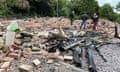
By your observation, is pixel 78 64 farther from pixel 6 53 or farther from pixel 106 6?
pixel 106 6

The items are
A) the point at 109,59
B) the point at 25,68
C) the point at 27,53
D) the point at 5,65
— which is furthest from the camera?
the point at 109,59

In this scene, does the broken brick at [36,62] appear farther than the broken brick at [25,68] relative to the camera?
Yes

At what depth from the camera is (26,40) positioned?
978 cm

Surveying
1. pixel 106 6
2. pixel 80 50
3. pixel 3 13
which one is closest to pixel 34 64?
pixel 80 50

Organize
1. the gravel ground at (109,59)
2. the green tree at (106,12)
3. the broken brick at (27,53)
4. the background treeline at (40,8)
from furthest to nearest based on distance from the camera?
the green tree at (106,12) → the background treeline at (40,8) → the broken brick at (27,53) → the gravel ground at (109,59)

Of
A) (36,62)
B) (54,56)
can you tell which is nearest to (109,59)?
(54,56)

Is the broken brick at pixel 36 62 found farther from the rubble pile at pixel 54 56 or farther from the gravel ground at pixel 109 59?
the gravel ground at pixel 109 59

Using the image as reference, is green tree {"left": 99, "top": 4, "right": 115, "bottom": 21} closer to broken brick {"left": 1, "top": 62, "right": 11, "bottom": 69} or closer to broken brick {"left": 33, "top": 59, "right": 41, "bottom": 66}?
broken brick {"left": 33, "top": 59, "right": 41, "bottom": 66}

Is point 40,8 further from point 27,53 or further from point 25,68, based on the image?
point 25,68

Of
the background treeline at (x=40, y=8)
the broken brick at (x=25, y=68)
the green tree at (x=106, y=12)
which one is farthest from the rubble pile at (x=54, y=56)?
the green tree at (x=106, y=12)

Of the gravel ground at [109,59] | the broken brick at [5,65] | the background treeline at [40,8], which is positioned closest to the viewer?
the broken brick at [5,65]

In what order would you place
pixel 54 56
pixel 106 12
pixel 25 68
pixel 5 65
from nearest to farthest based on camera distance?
pixel 25 68 < pixel 5 65 < pixel 54 56 < pixel 106 12

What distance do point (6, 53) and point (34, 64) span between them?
1061mm

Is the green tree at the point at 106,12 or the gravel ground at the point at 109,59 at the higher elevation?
the gravel ground at the point at 109,59
